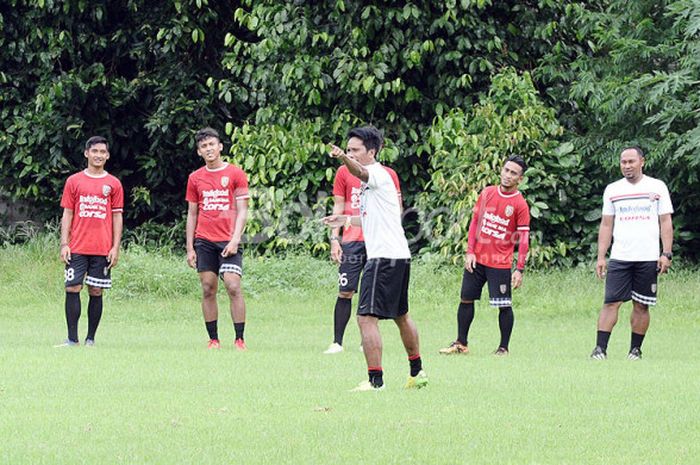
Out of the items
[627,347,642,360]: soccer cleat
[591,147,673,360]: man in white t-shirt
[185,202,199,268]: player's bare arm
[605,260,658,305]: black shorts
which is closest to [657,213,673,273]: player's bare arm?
[591,147,673,360]: man in white t-shirt

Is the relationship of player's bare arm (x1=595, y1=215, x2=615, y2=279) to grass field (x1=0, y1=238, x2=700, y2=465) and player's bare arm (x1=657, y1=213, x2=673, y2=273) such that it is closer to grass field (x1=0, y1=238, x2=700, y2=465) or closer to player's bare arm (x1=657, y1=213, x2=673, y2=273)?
player's bare arm (x1=657, y1=213, x2=673, y2=273)

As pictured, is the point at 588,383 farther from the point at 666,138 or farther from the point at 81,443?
the point at 666,138

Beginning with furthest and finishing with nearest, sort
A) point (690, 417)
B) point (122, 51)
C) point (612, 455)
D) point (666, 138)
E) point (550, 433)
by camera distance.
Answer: point (122, 51), point (666, 138), point (690, 417), point (550, 433), point (612, 455)

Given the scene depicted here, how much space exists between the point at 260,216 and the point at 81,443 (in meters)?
13.4

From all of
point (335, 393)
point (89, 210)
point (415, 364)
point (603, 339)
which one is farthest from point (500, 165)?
point (335, 393)

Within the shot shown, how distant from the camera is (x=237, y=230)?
12906mm

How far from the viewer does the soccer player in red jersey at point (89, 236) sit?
1330 cm

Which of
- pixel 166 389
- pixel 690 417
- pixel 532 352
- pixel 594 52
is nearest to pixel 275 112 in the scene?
pixel 594 52

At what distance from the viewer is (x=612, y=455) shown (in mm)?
7145

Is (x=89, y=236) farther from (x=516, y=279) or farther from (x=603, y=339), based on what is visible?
(x=603, y=339)

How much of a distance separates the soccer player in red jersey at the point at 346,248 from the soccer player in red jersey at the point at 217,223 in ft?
3.00

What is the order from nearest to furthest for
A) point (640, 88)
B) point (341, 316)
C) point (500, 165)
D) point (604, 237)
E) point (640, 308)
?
point (640, 308) → point (604, 237) → point (341, 316) → point (640, 88) → point (500, 165)

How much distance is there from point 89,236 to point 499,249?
4.10 m

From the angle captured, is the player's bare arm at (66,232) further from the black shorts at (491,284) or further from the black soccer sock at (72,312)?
the black shorts at (491,284)
